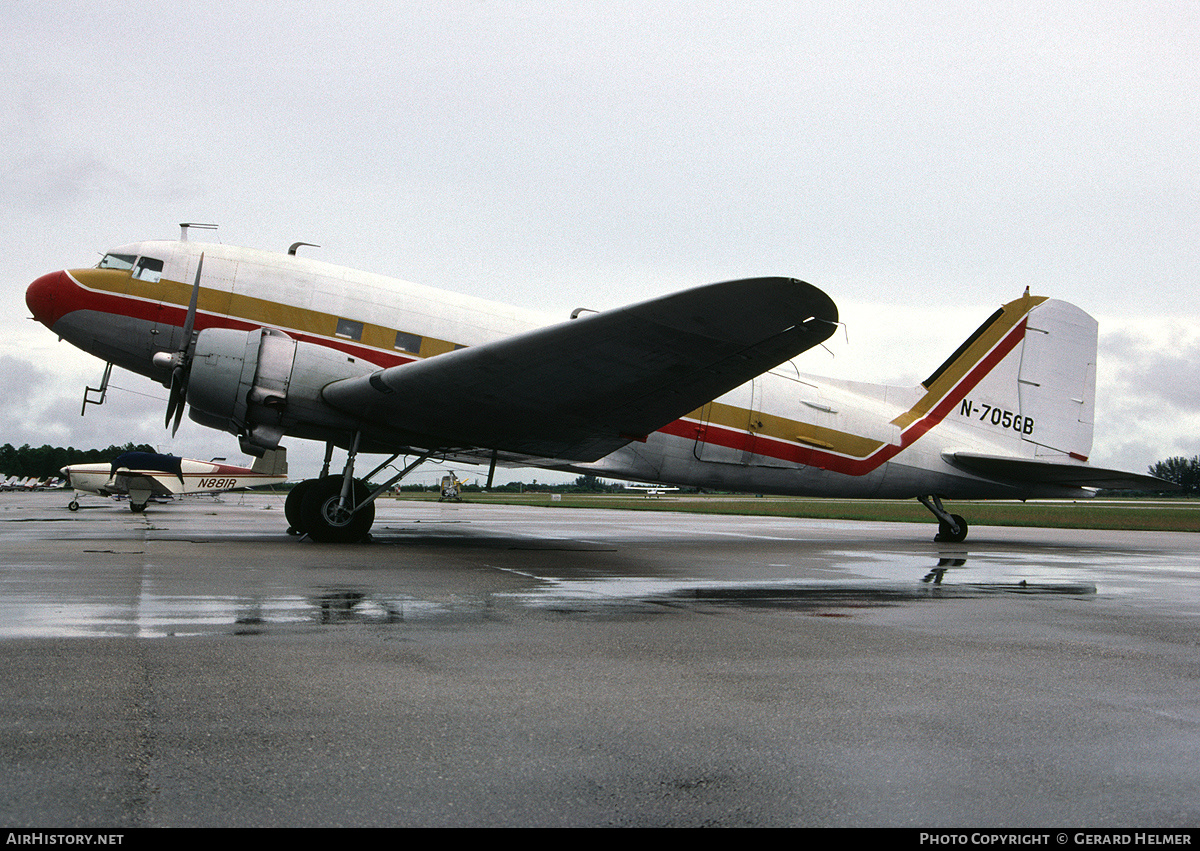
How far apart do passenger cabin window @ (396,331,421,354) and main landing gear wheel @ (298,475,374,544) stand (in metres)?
2.39

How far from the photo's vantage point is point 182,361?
12.6m

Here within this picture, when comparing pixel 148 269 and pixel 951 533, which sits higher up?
pixel 148 269

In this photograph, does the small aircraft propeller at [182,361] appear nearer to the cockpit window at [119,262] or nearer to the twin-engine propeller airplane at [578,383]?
the twin-engine propeller airplane at [578,383]

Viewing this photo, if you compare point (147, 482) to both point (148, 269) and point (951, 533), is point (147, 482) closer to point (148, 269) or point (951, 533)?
point (148, 269)

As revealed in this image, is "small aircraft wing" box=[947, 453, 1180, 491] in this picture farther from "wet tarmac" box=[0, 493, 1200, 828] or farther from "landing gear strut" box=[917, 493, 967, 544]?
"wet tarmac" box=[0, 493, 1200, 828]

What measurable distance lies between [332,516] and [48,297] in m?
5.67

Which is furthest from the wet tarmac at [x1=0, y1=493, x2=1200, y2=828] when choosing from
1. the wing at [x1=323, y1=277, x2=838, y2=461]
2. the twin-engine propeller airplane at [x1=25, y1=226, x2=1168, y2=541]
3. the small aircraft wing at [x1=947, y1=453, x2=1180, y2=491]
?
the small aircraft wing at [x1=947, y1=453, x2=1180, y2=491]

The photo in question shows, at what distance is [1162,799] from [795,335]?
754 centimetres

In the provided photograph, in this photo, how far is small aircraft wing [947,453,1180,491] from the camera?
55.1 ft

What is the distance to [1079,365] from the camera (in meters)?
18.5

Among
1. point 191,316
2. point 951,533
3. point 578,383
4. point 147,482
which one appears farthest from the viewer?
point 147,482

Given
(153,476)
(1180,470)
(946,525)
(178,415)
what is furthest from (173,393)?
(1180,470)
